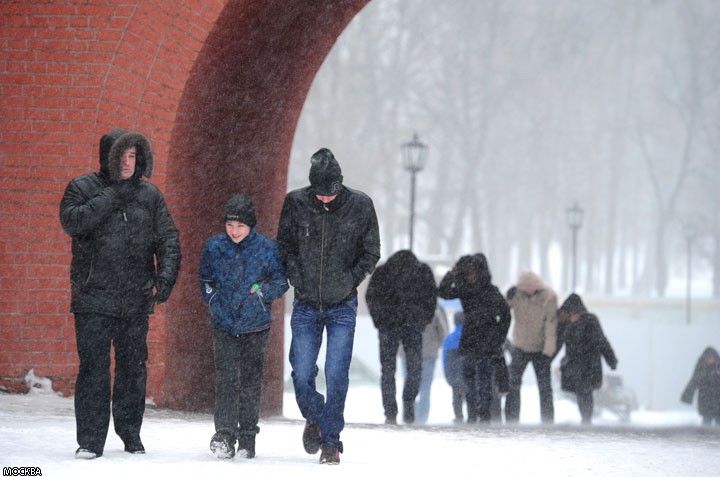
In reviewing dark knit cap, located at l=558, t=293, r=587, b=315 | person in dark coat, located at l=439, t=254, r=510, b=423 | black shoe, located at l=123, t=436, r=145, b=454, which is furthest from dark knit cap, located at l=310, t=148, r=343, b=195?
dark knit cap, located at l=558, t=293, r=587, b=315

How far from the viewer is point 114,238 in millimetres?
5879

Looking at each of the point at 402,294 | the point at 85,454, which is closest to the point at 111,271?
the point at 85,454

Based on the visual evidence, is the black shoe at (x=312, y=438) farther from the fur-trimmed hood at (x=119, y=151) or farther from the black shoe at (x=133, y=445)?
the fur-trimmed hood at (x=119, y=151)

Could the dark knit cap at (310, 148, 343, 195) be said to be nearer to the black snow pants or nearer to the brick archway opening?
the black snow pants

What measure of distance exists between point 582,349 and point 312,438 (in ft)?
18.5

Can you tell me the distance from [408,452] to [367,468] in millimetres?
828

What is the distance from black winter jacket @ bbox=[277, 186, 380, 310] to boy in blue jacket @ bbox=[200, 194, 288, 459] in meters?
0.16

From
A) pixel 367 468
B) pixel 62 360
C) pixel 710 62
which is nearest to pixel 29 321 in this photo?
pixel 62 360

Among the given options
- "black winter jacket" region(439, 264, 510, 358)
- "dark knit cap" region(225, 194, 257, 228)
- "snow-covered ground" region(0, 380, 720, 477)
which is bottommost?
"snow-covered ground" region(0, 380, 720, 477)

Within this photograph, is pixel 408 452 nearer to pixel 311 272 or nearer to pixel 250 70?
pixel 311 272

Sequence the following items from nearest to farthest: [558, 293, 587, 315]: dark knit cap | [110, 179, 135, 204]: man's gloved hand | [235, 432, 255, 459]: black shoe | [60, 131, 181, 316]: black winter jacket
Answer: [60, 131, 181, 316]: black winter jacket < [110, 179, 135, 204]: man's gloved hand < [235, 432, 255, 459]: black shoe < [558, 293, 587, 315]: dark knit cap

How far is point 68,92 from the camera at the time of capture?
859 cm

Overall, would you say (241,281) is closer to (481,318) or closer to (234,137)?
(234,137)

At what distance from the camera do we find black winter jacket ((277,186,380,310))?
6.30m
